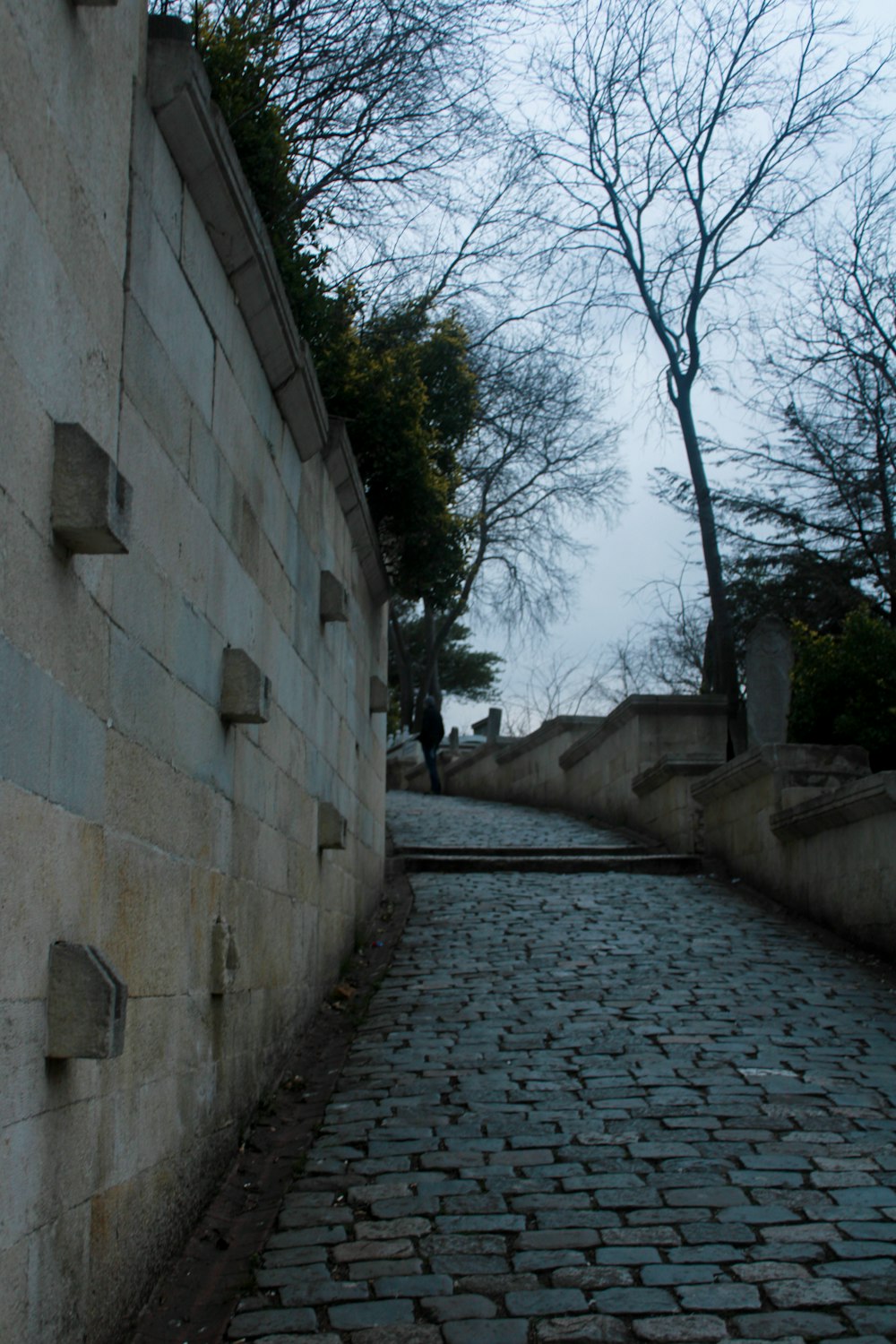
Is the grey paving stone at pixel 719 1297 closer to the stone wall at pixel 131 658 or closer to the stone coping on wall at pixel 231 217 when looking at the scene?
the stone wall at pixel 131 658

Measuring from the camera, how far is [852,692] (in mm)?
14828

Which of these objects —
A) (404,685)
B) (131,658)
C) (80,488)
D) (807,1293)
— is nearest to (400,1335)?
(807,1293)

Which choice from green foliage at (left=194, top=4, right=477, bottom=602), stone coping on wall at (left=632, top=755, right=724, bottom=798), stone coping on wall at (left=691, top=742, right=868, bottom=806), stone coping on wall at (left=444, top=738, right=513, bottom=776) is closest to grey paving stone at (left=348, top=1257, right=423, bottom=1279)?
green foliage at (left=194, top=4, right=477, bottom=602)

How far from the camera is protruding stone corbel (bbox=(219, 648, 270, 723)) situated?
5.74 m

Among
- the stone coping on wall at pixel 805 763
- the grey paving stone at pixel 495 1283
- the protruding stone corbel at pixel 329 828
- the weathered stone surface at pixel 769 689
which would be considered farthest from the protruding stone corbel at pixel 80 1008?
the weathered stone surface at pixel 769 689

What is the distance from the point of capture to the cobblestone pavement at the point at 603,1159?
425cm

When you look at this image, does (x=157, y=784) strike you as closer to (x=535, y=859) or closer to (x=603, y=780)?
(x=535, y=859)

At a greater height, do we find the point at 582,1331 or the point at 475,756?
the point at 475,756

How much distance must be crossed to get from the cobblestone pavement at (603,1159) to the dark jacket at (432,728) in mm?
14281

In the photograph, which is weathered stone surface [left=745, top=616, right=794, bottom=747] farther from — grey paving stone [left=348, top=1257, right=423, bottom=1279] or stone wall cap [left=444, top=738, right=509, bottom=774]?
stone wall cap [left=444, top=738, right=509, bottom=774]

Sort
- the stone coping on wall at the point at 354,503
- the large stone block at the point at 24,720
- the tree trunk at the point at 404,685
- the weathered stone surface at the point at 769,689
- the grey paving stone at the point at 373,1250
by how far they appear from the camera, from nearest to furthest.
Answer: the large stone block at the point at 24,720 < the grey paving stone at the point at 373,1250 < the stone coping on wall at the point at 354,503 < the weathered stone surface at the point at 769,689 < the tree trunk at the point at 404,685

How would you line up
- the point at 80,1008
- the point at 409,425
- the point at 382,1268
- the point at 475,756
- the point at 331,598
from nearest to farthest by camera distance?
the point at 80,1008
the point at 382,1268
the point at 331,598
the point at 409,425
the point at 475,756

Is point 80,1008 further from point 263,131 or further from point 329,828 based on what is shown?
point 263,131

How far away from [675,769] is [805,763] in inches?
122
